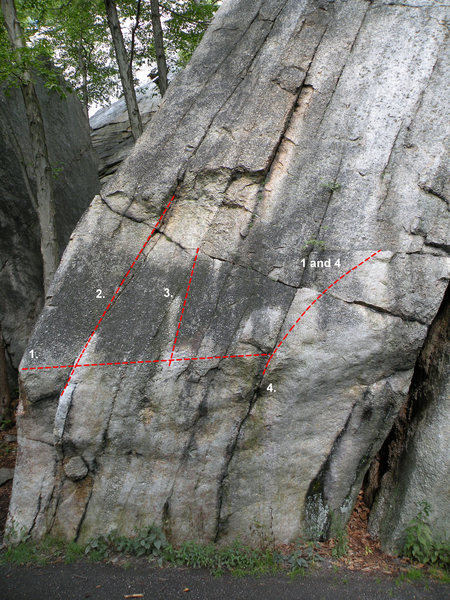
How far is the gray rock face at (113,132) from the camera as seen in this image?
17.0m

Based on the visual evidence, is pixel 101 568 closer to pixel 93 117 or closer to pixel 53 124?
pixel 53 124

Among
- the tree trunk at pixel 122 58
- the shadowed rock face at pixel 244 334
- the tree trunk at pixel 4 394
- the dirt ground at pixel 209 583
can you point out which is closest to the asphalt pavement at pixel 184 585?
the dirt ground at pixel 209 583

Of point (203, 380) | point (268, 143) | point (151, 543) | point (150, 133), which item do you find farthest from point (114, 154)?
point (151, 543)

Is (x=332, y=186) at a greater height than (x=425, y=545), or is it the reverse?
(x=332, y=186)

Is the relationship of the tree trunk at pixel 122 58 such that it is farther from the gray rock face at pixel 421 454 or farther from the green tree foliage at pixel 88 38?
the gray rock face at pixel 421 454

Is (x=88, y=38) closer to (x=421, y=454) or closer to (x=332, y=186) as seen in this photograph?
(x=332, y=186)

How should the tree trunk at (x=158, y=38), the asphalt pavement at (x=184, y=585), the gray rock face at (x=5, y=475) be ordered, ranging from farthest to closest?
the tree trunk at (x=158, y=38) → the gray rock face at (x=5, y=475) → the asphalt pavement at (x=184, y=585)

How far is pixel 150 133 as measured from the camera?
7.61 metres

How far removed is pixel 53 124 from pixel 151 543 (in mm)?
11330

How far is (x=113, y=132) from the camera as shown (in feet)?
63.2

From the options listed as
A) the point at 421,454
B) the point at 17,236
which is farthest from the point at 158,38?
the point at 421,454

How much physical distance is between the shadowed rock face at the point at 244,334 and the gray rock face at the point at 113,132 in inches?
408

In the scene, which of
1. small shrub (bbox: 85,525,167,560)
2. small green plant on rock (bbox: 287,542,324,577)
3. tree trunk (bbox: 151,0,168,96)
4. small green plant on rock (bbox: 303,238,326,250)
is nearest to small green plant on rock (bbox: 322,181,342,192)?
small green plant on rock (bbox: 303,238,326,250)

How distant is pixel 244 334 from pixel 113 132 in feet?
52.0
